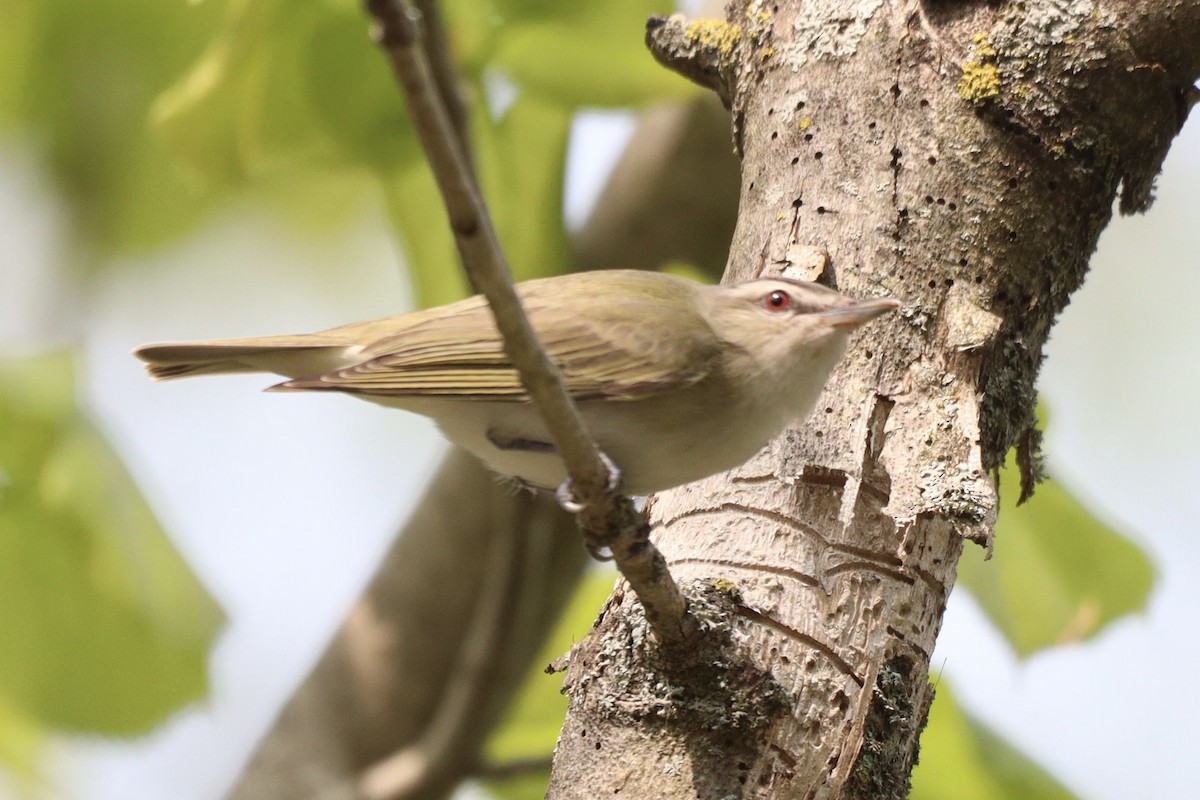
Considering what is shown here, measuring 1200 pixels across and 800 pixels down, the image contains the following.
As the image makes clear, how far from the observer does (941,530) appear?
2.72m

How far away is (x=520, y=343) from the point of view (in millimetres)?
1661

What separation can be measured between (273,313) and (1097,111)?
5072 mm

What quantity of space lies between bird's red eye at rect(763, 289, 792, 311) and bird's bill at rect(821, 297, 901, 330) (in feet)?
0.49

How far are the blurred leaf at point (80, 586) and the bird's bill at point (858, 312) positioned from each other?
233 cm

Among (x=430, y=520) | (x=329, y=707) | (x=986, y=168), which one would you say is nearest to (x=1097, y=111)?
(x=986, y=168)

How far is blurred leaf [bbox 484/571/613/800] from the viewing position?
217 inches

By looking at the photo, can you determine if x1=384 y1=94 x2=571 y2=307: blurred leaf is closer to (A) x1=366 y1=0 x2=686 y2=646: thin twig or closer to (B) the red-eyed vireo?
(B) the red-eyed vireo

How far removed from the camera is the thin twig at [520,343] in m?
1.26

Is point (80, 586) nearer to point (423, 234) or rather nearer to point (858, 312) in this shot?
point (423, 234)

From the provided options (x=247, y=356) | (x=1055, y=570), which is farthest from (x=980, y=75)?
(x=247, y=356)

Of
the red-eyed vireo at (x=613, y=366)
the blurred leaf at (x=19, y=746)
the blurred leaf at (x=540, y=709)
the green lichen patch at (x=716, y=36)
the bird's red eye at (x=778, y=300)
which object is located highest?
the green lichen patch at (x=716, y=36)

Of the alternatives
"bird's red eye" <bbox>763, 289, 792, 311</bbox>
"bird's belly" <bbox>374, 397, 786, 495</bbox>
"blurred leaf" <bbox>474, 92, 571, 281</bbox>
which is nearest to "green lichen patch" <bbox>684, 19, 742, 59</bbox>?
"blurred leaf" <bbox>474, 92, 571, 281</bbox>

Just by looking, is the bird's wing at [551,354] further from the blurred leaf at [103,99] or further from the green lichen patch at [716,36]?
the blurred leaf at [103,99]

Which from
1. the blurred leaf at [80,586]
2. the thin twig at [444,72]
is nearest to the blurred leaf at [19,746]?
the blurred leaf at [80,586]
